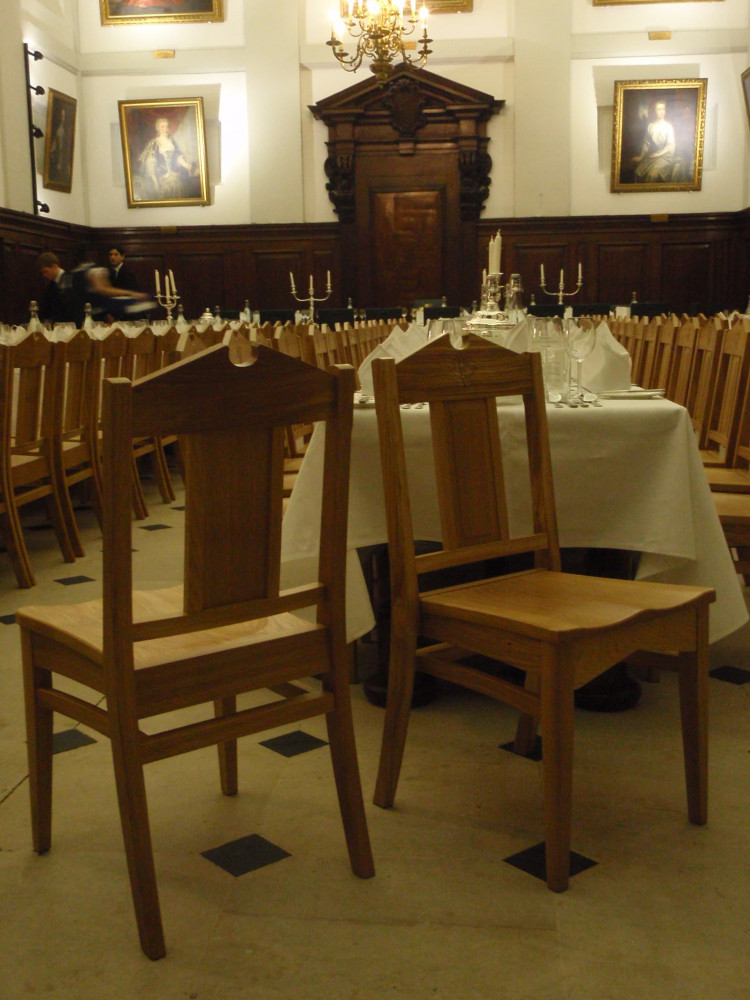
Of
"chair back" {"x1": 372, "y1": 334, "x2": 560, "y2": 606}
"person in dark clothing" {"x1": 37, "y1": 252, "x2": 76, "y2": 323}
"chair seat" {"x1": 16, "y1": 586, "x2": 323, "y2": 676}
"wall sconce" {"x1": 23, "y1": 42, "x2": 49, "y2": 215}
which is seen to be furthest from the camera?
"wall sconce" {"x1": 23, "y1": 42, "x2": 49, "y2": 215}

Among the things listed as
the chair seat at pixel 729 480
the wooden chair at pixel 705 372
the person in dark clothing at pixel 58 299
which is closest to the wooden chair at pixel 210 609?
the chair seat at pixel 729 480

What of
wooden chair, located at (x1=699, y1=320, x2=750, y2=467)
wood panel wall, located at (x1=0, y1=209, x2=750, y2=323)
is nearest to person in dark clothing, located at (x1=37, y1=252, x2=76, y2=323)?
wood panel wall, located at (x1=0, y1=209, x2=750, y2=323)

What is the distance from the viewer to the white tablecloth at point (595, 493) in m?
2.64

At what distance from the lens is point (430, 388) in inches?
87.4

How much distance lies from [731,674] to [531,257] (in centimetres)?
1070

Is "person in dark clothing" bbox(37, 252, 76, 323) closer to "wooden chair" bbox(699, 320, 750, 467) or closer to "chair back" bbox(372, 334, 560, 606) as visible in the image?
"wooden chair" bbox(699, 320, 750, 467)

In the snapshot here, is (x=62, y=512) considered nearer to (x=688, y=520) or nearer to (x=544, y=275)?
(x=688, y=520)

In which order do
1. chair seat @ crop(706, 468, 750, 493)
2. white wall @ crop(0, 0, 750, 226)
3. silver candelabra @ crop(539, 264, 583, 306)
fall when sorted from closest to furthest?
chair seat @ crop(706, 468, 750, 493) → silver candelabra @ crop(539, 264, 583, 306) → white wall @ crop(0, 0, 750, 226)

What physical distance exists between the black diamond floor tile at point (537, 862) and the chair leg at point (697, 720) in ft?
0.91

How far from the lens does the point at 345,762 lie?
1933mm

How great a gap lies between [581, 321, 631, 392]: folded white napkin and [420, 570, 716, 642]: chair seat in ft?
3.11

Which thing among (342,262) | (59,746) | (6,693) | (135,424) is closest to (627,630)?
(135,424)

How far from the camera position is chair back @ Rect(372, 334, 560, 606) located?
217 centimetres

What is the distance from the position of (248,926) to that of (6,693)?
143cm
